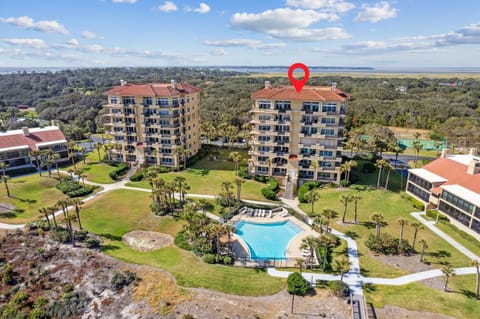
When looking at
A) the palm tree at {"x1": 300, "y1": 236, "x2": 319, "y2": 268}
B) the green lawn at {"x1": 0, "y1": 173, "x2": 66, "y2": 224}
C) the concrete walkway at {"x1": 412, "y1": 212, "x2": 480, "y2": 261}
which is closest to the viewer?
the palm tree at {"x1": 300, "y1": 236, "x2": 319, "y2": 268}

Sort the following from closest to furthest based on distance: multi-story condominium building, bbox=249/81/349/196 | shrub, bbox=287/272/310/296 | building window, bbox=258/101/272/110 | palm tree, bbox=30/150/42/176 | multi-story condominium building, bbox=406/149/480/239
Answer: shrub, bbox=287/272/310/296
multi-story condominium building, bbox=406/149/480/239
multi-story condominium building, bbox=249/81/349/196
building window, bbox=258/101/272/110
palm tree, bbox=30/150/42/176

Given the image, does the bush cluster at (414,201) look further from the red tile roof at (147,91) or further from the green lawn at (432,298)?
the red tile roof at (147,91)

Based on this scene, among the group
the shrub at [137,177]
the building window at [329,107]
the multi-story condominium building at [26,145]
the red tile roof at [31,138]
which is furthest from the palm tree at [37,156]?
the building window at [329,107]

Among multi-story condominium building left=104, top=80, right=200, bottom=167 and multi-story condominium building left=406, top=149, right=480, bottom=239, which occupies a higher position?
multi-story condominium building left=104, top=80, right=200, bottom=167

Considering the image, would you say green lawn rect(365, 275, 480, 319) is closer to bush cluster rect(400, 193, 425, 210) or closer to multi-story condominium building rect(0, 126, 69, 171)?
bush cluster rect(400, 193, 425, 210)

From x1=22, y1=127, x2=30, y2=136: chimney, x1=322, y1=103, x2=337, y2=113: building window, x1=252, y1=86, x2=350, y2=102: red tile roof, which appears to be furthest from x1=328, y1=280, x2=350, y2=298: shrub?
x1=22, y1=127, x2=30, y2=136: chimney

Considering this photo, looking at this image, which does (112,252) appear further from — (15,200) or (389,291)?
(389,291)
